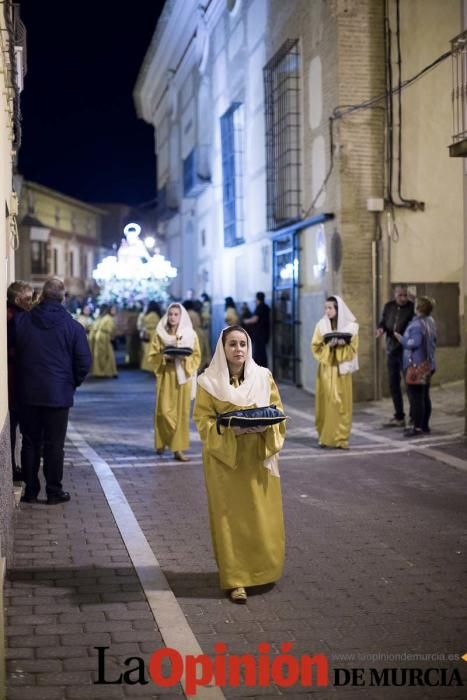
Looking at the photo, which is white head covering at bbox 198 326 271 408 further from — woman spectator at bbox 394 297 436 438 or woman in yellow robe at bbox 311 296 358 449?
woman spectator at bbox 394 297 436 438

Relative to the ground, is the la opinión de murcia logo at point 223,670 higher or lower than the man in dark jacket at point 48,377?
lower

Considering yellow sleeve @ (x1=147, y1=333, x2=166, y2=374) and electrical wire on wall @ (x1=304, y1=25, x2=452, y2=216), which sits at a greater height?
electrical wire on wall @ (x1=304, y1=25, x2=452, y2=216)

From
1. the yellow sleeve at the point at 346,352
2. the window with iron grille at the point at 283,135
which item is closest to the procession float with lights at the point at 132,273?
the window with iron grille at the point at 283,135

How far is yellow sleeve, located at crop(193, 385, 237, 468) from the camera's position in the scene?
5.66m

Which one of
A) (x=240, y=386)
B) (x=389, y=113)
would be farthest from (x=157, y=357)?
(x=389, y=113)

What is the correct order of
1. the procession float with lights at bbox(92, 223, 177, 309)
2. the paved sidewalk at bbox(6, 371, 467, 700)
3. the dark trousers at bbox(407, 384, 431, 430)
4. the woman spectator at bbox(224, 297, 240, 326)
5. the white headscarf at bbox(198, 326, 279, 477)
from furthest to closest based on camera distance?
the procession float with lights at bbox(92, 223, 177, 309)
the woman spectator at bbox(224, 297, 240, 326)
the dark trousers at bbox(407, 384, 431, 430)
the white headscarf at bbox(198, 326, 279, 477)
the paved sidewalk at bbox(6, 371, 467, 700)

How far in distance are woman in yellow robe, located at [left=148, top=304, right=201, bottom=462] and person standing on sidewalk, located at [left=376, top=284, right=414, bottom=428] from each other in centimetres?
347

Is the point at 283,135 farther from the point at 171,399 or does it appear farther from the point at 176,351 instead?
the point at 171,399

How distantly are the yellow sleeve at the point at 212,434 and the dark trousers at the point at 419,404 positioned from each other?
22.5 feet

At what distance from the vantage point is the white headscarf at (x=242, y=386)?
576 cm

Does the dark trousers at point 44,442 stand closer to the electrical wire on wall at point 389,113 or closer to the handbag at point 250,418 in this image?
the handbag at point 250,418

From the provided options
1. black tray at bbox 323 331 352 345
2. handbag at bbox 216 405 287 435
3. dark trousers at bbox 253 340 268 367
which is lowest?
dark trousers at bbox 253 340 268 367

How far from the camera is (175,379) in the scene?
36.1 ft

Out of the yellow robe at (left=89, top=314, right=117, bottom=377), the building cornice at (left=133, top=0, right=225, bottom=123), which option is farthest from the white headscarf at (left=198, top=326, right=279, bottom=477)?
the building cornice at (left=133, top=0, right=225, bottom=123)
